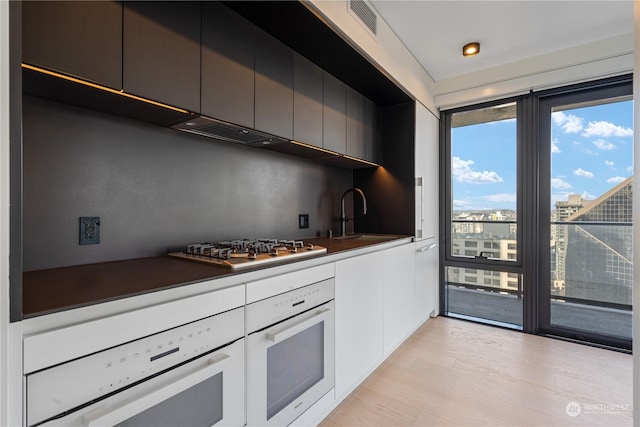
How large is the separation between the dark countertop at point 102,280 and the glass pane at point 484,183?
261 cm

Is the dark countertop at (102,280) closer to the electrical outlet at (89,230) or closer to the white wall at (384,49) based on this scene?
the electrical outlet at (89,230)

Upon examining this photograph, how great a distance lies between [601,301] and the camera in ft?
8.64

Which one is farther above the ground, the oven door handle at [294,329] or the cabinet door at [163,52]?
the cabinet door at [163,52]

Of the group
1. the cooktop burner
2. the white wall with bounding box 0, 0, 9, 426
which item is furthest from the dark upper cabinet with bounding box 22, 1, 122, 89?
the cooktop burner

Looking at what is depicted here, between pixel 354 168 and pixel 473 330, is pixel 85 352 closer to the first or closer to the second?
pixel 354 168

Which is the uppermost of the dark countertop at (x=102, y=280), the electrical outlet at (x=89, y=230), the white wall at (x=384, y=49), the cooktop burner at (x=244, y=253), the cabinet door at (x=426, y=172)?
the white wall at (x=384, y=49)

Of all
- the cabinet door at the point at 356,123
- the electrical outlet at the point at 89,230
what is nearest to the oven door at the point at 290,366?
the electrical outlet at the point at 89,230

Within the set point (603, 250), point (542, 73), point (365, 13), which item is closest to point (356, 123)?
point (365, 13)

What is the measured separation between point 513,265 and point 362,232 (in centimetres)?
150

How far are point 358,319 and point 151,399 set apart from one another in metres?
1.25

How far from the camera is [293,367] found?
140cm

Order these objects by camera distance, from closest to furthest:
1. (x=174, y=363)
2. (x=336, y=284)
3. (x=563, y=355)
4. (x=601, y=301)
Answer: (x=174, y=363) < (x=336, y=284) < (x=563, y=355) < (x=601, y=301)

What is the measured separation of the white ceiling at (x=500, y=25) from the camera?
2.04 metres

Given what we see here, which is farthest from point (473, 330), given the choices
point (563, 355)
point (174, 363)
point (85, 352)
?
point (85, 352)
